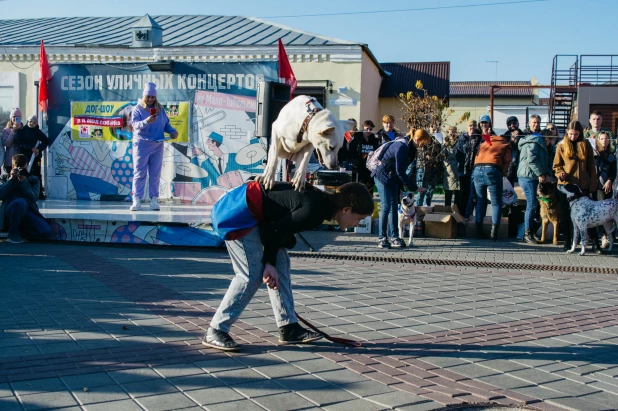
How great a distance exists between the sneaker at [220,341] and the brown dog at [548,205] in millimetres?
7355

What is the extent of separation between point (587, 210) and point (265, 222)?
711 cm

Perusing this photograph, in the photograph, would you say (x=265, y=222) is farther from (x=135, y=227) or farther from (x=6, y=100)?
(x=6, y=100)

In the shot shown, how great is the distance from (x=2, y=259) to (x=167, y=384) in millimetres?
5886

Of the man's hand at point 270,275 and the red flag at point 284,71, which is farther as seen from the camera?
the red flag at point 284,71

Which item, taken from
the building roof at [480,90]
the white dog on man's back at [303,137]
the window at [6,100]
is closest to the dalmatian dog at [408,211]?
the white dog on man's back at [303,137]

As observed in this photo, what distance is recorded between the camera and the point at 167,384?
4.12 m

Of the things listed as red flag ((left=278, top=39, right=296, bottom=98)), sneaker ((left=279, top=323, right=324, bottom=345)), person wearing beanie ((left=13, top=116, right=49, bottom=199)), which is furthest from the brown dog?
person wearing beanie ((left=13, top=116, right=49, bottom=199))

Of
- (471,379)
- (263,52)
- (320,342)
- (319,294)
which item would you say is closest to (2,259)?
(319,294)

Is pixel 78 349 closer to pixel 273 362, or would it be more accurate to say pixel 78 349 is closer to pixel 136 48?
pixel 273 362

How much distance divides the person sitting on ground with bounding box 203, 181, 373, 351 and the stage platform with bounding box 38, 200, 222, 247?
17.9 feet

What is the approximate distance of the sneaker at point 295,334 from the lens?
16.5 ft

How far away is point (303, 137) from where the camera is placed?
188 inches

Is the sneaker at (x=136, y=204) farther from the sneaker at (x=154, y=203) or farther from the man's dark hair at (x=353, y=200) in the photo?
the man's dark hair at (x=353, y=200)

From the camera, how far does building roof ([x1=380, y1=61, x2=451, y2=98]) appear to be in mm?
30656
